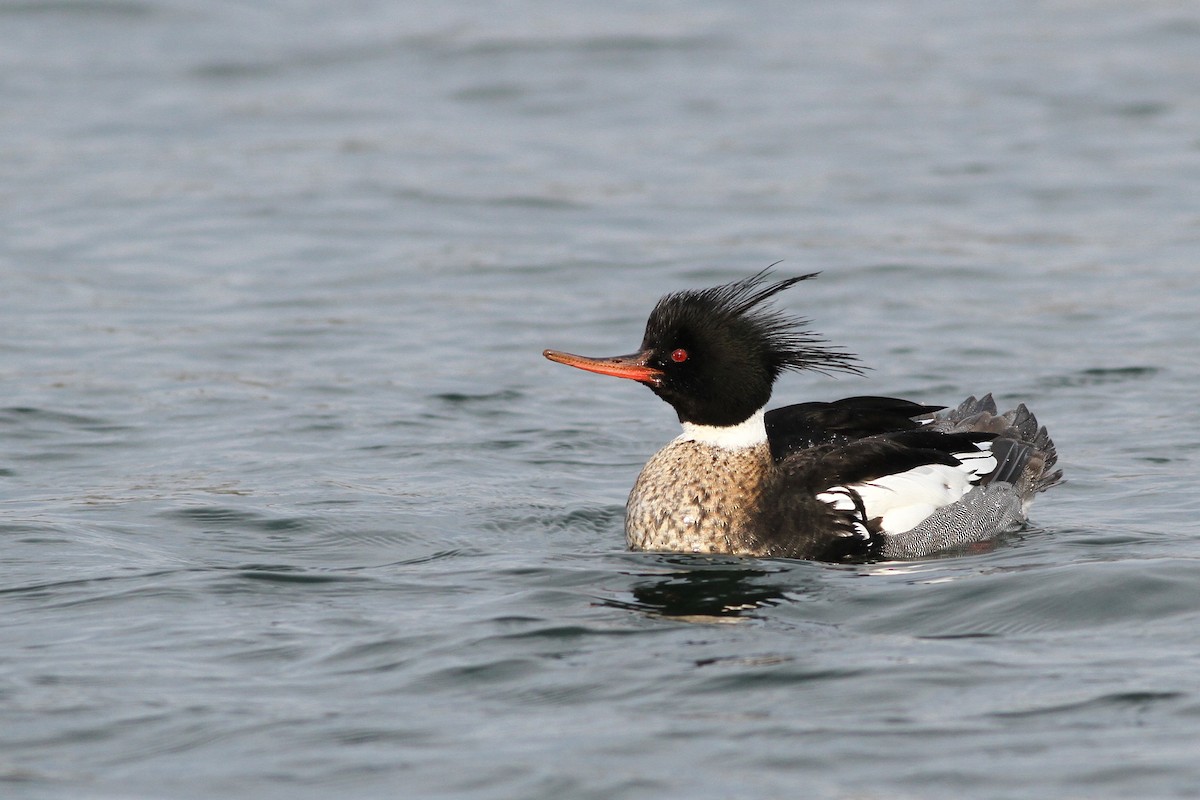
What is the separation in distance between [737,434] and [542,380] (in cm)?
364

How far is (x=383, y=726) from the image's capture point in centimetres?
593

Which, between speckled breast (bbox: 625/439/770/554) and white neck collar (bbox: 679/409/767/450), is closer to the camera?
speckled breast (bbox: 625/439/770/554)

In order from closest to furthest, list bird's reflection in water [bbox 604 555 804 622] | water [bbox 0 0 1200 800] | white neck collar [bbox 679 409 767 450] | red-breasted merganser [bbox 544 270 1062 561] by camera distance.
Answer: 1. water [bbox 0 0 1200 800]
2. bird's reflection in water [bbox 604 555 804 622]
3. red-breasted merganser [bbox 544 270 1062 561]
4. white neck collar [bbox 679 409 767 450]

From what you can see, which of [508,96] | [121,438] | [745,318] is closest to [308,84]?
[508,96]

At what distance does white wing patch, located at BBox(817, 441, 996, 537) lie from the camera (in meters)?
8.09

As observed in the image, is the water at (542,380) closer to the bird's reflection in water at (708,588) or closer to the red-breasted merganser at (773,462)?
the bird's reflection in water at (708,588)

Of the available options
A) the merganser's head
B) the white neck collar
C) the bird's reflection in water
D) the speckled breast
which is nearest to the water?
the bird's reflection in water

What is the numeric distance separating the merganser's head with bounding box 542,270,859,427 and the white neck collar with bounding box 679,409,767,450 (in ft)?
0.09

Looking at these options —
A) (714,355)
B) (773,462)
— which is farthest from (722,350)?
(773,462)

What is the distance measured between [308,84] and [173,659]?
1399 cm

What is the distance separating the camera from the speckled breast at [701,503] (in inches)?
318

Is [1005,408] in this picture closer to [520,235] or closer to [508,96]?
[520,235]

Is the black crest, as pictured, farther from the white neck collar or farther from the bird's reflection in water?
the bird's reflection in water

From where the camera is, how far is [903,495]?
8250mm
